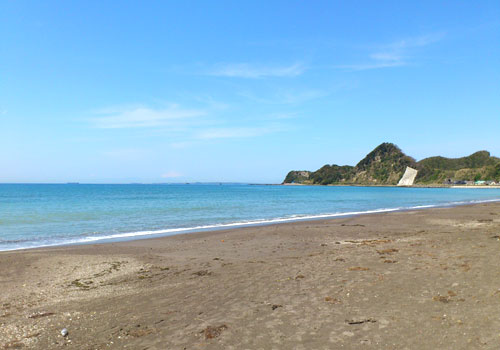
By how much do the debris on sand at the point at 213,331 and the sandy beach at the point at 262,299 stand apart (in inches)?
0.7

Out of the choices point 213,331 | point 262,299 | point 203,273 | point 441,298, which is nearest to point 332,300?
point 262,299

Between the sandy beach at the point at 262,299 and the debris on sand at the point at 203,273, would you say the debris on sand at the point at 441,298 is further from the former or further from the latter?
the debris on sand at the point at 203,273

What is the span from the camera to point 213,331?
6371 millimetres

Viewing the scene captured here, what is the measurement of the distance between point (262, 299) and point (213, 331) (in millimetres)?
1990

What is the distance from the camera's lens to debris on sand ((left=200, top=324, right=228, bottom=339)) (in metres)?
6.19

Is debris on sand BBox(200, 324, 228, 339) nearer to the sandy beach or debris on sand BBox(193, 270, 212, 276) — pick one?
the sandy beach

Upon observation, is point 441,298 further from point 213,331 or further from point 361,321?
point 213,331

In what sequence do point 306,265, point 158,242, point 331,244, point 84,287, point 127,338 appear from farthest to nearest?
point 158,242 → point 331,244 → point 306,265 → point 84,287 → point 127,338

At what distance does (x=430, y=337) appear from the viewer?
5719mm

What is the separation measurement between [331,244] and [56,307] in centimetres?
1193

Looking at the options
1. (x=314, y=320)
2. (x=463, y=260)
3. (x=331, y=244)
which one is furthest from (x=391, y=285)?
(x=331, y=244)

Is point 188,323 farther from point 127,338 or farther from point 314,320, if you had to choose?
point 314,320

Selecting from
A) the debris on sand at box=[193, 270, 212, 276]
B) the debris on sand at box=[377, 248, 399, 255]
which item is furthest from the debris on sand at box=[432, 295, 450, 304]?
the debris on sand at box=[193, 270, 212, 276]

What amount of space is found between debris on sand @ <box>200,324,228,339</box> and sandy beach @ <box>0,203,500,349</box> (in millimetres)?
19
